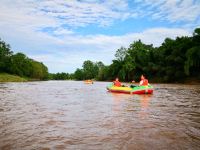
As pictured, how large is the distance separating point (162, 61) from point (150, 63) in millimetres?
5922

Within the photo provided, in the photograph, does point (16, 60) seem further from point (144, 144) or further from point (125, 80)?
point (144, 144)

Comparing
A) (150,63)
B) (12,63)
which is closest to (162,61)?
(150,63)

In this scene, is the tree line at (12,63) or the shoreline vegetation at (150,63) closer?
the shoreline vegetation at (150,63)

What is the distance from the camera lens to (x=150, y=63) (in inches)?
3238

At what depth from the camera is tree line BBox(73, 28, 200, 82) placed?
63.4 m

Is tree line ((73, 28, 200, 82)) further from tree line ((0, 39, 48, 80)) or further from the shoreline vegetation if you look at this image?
tree line ((0, 39, 48, 80))

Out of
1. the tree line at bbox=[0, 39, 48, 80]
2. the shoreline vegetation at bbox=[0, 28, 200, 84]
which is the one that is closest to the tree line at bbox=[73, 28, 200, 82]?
the shoreline vegetation at bbox=[0, 28, 200, 84]

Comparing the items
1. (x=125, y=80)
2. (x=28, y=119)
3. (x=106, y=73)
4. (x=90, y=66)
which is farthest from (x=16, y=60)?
(x=28, y=119)

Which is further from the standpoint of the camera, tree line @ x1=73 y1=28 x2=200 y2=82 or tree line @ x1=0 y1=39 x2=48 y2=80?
tree line @ x1=0 y1=39 x2=48 y2=80

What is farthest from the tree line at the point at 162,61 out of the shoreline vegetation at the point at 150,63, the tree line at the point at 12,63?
the tree line at the point at 12,63

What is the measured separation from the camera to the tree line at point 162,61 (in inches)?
2495

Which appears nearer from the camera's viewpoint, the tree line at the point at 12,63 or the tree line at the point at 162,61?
the tree line at the point at 162,61

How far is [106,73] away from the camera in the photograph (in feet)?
399

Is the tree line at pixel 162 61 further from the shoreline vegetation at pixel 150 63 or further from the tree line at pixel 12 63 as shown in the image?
the tree line at pixel 12 63
